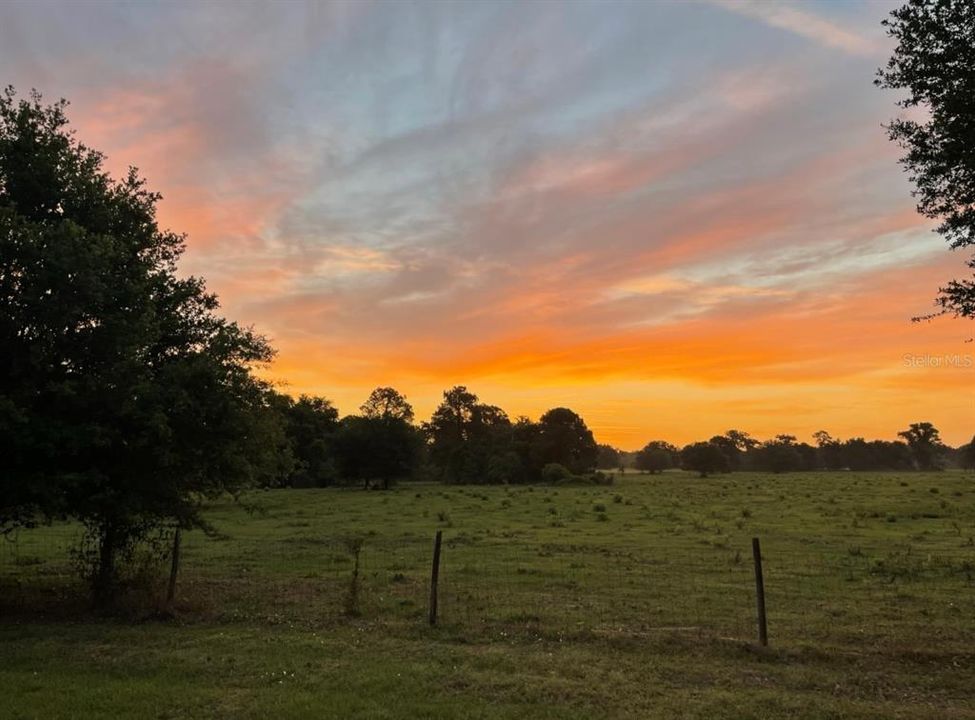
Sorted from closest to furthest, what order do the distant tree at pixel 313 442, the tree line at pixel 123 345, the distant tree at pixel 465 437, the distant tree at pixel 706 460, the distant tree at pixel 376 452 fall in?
1. the tree line at pixel 123 345
2. the distant tree at pixel 376 452
3. the distant tree at pixel 313 442
4. the distant tree at pixel 465 437
5. the distant tree at pixel 706 460

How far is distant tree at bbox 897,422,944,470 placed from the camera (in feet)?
599

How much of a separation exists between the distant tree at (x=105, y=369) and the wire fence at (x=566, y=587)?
251cm

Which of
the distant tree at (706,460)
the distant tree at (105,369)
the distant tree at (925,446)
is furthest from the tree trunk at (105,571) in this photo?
the distant tree at (925,446)

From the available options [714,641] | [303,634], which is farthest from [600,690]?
[303,634]

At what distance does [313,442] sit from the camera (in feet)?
361

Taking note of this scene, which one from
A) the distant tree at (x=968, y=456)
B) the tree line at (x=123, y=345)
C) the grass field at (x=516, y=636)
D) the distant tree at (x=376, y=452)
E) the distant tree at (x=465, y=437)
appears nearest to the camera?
the grass field at (x=516, y=636)

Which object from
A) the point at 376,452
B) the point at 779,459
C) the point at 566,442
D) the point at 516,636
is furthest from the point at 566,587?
the point at 779,459

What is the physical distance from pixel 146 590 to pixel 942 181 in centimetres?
2109

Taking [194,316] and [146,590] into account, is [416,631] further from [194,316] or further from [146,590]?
[194,316]

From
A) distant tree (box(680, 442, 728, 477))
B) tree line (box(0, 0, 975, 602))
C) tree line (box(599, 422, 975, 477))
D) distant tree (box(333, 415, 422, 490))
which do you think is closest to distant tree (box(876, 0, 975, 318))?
tree line (box(0, 0, 975, 602))

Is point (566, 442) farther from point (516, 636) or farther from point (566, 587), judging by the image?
point (516, 636)

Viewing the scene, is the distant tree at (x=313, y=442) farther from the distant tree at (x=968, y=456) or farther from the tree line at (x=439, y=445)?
the distant tree at (x=968, y=456)

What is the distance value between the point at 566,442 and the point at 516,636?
108322 millimetres

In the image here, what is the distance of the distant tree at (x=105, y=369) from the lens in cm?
1430
